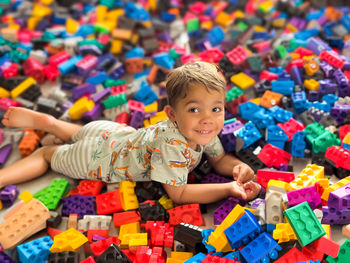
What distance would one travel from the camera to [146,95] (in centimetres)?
180

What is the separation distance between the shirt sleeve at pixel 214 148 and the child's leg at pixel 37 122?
1.91 feet

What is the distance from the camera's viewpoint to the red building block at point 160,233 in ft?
3.97

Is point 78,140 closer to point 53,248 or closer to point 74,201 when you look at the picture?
point 74,201

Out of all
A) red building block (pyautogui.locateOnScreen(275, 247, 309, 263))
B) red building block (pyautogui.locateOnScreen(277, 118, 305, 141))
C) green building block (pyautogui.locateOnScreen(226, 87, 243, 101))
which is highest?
green building block (pyautogui.locateOnScreen(226, 87, 243, 101))

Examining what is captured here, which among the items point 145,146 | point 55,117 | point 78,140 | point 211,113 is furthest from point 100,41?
point 211,113

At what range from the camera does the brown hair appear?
114 centimetres

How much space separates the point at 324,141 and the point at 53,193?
3.38 ft

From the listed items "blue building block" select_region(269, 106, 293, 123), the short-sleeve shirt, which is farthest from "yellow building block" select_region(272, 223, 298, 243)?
"blue building block" select_region(269, 106, 293, 123)

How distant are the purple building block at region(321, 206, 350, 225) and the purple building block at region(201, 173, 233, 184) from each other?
14.9 inches

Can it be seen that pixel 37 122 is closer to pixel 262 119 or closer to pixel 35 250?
pixel 35 250

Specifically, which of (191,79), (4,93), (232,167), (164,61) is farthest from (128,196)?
(4,93)

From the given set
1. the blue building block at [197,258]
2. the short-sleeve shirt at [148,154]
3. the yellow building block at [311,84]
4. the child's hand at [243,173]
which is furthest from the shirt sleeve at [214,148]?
the yellow building block at [311,84]

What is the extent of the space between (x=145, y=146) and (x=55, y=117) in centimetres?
67

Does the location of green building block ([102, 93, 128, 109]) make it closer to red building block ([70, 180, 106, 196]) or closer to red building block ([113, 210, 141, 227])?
red building block ([70, 180, 106, 196])
